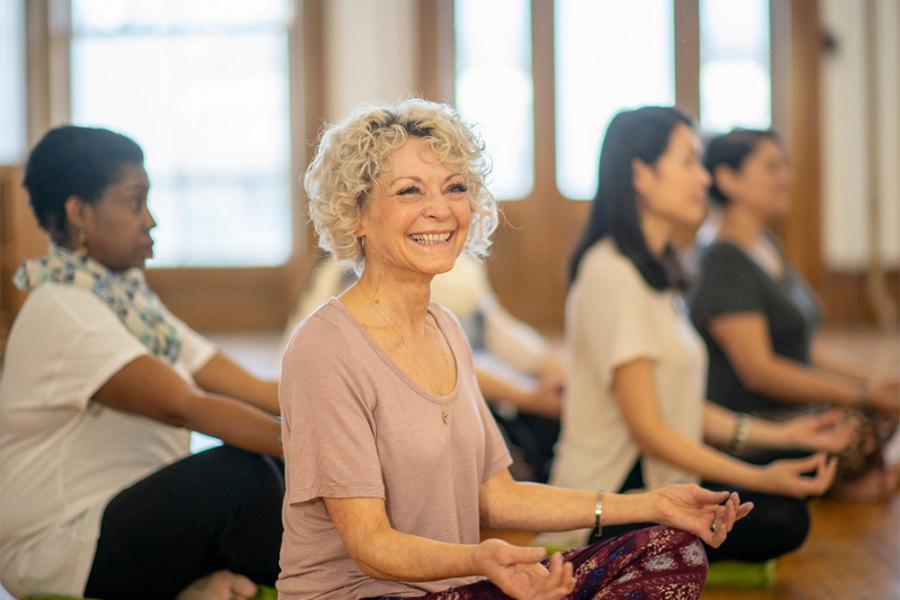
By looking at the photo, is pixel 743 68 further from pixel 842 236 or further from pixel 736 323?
pixel 736 323

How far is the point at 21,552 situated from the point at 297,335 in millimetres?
721

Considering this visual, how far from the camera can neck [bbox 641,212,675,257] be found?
1.87 meters

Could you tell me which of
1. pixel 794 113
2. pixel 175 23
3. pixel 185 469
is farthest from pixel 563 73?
pixel 185 469

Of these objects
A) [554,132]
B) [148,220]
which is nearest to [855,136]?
[554,132]

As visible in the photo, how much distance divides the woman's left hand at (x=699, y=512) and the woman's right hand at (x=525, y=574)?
1.02ft

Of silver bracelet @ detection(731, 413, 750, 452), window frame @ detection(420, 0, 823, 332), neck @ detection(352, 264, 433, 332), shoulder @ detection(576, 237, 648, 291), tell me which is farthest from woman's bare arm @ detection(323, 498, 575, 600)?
window frame @ detection(420, 0, 823, 332)

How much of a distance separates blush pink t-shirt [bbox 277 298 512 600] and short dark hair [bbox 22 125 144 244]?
0.60 metres

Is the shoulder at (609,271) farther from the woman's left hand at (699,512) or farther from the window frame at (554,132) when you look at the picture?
the window frame at (554,132)

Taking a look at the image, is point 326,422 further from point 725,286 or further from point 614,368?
point 725,286

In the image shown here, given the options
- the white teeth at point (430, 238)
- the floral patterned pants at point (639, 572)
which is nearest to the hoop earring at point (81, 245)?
the white teeth at point (430, 238)

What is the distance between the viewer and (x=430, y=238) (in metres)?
1.09

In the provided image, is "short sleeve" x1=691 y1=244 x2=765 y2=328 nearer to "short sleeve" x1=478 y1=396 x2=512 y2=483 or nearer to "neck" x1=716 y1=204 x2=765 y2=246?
"neck" x1=716 y1=204 x2=765 y2=246

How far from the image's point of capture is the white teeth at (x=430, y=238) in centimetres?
109

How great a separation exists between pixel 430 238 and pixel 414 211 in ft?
0.14
